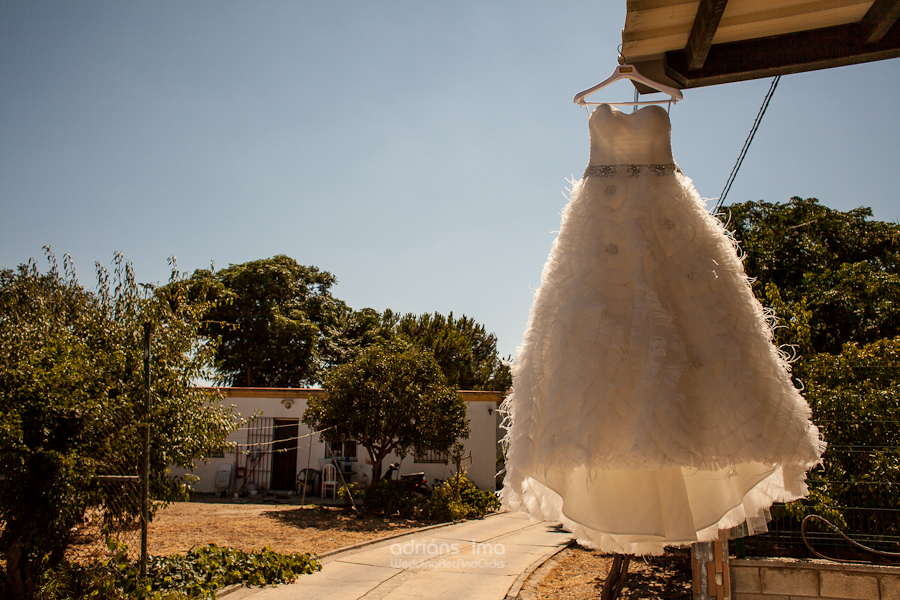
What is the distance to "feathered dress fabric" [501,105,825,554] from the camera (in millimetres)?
1107

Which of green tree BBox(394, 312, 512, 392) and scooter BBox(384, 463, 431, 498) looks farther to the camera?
green tree BBox(394, 312, 512, 392)

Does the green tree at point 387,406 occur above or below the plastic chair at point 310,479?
above

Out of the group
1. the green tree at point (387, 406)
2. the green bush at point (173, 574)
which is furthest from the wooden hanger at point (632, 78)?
the green tree at point (387, 406)

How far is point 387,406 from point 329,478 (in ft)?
11.3

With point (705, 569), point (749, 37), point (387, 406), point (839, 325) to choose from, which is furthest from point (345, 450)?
point (749, 37)

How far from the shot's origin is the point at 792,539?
3330mm

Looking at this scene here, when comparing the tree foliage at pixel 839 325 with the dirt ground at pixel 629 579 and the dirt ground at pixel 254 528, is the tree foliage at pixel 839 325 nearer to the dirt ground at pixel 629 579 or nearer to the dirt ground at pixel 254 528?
the dirt ground at pixel 629 579

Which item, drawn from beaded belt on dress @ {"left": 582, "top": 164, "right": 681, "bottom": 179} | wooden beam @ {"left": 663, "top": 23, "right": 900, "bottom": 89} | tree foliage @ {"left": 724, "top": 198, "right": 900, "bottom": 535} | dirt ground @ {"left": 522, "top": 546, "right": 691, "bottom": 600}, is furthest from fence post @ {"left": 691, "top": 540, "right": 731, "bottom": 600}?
dirt ground @ {"left": 522, "top": 546, "right": 691, "bottom": 600}

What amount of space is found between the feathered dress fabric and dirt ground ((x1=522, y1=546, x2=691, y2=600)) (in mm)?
3659

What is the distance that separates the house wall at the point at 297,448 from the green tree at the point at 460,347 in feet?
20.3

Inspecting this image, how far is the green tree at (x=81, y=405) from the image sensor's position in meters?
3.80

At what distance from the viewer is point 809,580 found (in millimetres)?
3121

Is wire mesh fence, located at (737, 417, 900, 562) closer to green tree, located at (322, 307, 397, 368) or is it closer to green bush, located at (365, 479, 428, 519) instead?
green bush, located at (365, 479, 428, 519)

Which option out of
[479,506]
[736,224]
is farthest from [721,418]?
[736,224]
